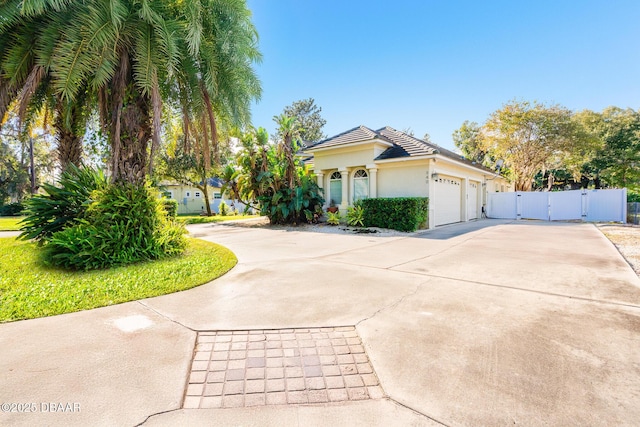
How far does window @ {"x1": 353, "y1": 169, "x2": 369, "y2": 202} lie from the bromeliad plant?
2.05m

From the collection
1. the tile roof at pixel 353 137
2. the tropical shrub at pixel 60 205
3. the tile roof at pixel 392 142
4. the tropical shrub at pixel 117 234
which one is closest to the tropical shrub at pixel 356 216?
the tile roof at pixel 392 142

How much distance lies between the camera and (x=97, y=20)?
635 cm

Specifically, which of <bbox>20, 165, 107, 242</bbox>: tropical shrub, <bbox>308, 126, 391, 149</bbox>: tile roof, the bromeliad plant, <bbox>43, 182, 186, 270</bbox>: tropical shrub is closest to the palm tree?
<bbox>43, 182, 186, 270</bbox>: tropical shrub

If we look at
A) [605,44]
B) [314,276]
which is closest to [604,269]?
[314,276]

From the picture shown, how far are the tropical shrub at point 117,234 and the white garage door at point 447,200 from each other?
41.2 feet

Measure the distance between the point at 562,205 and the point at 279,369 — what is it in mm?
23367

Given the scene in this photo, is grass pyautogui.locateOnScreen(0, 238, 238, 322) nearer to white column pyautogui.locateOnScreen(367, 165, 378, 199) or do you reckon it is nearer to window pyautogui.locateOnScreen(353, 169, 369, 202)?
white column pyautogui.locateOnScreen(367, 165, 378, 199)

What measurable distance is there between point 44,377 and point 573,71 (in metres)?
24.2

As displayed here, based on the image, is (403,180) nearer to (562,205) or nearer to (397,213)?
(397,213)

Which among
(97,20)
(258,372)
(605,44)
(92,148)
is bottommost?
(258,372)

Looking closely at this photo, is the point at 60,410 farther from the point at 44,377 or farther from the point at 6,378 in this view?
the point at 6,378

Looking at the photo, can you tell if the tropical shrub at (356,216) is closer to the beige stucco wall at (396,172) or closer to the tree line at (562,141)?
the beige stucco wall at (396,172)

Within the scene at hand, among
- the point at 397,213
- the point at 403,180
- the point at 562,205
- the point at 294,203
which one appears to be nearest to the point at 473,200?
the point at 562,205

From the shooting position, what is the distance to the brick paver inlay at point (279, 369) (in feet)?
7.50
